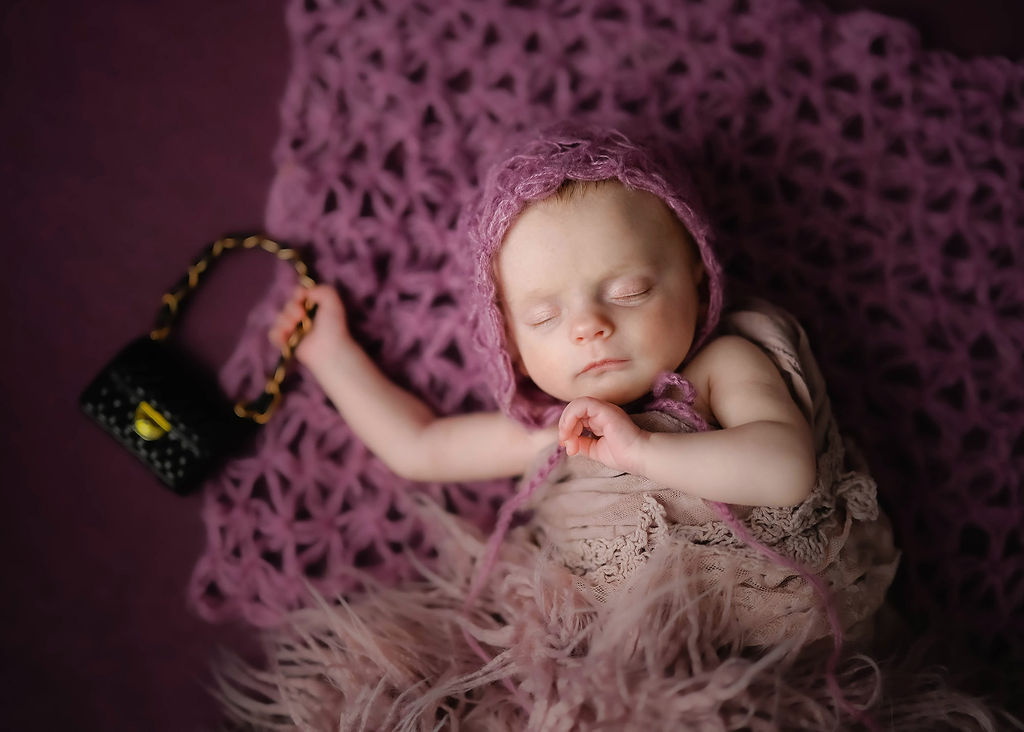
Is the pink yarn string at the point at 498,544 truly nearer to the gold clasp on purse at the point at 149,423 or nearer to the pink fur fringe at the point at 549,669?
the pink fur fringe at the point at 549,669

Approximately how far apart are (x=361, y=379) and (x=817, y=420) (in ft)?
2.15

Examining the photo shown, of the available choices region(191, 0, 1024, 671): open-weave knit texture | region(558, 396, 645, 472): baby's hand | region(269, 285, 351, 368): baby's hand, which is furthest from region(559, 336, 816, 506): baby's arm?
region(269, 285, 351, 368): baby's hand

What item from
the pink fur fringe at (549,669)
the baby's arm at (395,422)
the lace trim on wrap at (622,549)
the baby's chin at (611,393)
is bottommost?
the pink fur fringe at (549,669)

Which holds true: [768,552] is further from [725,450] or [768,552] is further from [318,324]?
[318,324]

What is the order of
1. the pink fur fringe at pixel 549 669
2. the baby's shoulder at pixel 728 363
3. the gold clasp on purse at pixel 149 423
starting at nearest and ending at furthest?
the pink fur fringe at pixel 549 669
the baby's shoulder at pixel 728 363
the gold clasp on purse at pixel 149 423

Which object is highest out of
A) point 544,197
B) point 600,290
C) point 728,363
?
point 544,197

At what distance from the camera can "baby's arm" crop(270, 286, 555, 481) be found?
1.05 meters

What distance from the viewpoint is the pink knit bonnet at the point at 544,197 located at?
88cm

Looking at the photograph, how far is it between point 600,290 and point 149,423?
67cm

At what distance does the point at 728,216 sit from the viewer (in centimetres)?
113

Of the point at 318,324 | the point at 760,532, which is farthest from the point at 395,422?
the point at 760,532

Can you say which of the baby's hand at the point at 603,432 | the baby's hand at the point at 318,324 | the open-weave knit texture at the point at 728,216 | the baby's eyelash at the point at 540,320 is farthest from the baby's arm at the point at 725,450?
the baby's hand at the point at 318,324

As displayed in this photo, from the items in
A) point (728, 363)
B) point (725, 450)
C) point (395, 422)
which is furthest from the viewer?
point (395, 422)

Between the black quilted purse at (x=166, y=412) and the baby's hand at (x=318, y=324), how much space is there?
0.5 inches
